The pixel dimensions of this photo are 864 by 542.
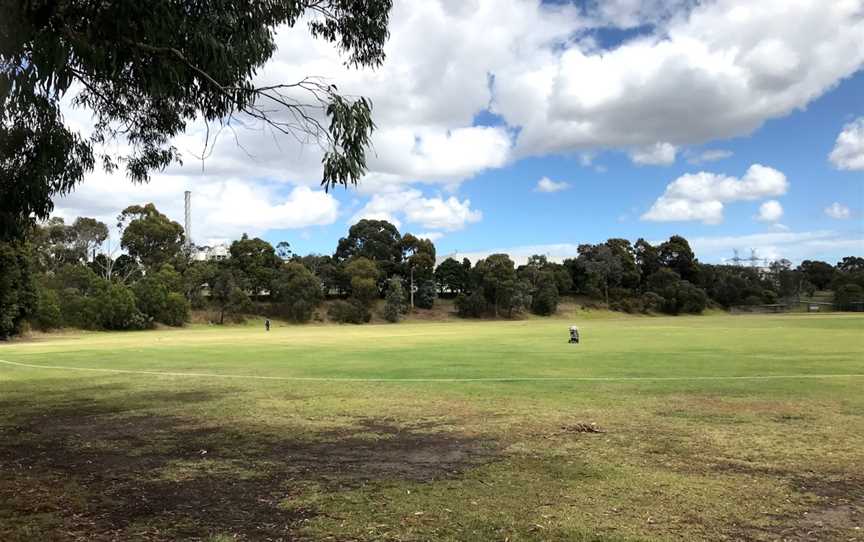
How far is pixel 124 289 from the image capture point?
2603 inches

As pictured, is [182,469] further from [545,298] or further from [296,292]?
[545,298]

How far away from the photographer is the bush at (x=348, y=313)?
91.8 meters

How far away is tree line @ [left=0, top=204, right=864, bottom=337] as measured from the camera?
6450 cm

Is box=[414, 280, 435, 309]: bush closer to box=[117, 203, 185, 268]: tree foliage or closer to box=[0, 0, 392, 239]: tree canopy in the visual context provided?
box=[117, 203, 185, 268]: tree foliage

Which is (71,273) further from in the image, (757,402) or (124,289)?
(757,402)

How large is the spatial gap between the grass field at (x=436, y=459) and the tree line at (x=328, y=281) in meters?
42.4

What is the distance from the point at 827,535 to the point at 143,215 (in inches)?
3704

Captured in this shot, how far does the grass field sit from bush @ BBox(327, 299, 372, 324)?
74752mm

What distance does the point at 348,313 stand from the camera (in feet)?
301

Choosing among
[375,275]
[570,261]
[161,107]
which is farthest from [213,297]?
[161,107]

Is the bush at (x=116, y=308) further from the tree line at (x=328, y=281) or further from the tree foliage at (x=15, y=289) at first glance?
the tree foliage at (x=15, y=289)

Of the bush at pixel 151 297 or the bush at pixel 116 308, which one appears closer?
the bush at pixel 116 308

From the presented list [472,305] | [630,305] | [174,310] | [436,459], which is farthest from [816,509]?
[630,305]

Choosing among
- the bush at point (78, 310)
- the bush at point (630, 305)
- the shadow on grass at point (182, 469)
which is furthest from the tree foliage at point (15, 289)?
the bush at point (630, 305)
